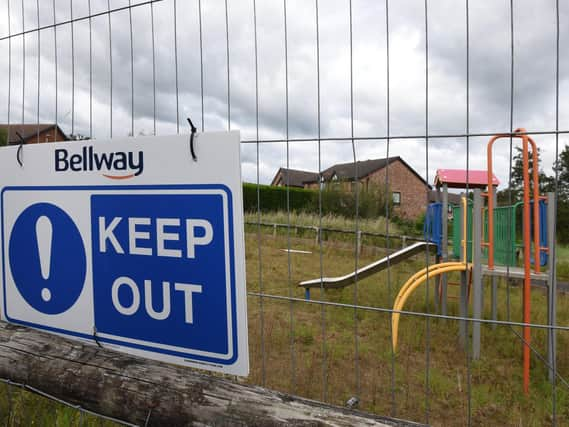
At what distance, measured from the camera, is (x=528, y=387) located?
8.58ft

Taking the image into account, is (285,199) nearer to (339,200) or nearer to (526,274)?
(339,200)

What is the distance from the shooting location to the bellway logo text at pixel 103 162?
3.86 feet

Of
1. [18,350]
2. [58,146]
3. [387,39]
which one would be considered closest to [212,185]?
[58,146]

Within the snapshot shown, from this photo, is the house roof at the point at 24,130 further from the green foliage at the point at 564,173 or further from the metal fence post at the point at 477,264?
the metal fence post at the point at 477,264

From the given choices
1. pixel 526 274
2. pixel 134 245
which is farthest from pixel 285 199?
pixel 134 245

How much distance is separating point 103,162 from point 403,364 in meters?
2.63

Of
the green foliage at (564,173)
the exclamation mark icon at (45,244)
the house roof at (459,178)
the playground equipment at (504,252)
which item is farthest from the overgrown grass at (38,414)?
the house roof at (459,178)

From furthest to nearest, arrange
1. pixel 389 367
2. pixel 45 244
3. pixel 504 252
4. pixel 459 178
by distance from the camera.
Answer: pixel 459 178 → pixel 504 252 → pixel 389 367 → pixel 45 244

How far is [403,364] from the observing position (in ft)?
10.0

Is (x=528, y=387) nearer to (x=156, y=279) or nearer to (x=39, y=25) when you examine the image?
(x=156, y=279)

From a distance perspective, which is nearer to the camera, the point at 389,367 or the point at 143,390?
the point at 143,390

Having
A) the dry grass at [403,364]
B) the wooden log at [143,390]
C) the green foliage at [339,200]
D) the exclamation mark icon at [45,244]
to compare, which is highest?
the green foliage at [339,200]

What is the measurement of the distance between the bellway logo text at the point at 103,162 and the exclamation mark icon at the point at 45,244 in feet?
0.60

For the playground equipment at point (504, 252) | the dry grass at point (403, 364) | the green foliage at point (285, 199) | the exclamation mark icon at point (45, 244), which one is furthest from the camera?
the green foliage at point (285, 199)
